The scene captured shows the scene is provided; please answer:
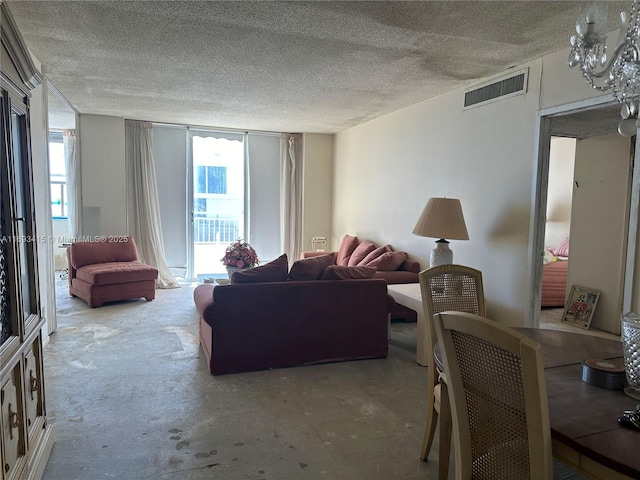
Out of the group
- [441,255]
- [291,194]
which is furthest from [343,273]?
[291,194]

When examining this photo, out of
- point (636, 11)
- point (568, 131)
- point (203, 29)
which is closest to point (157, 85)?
point (203, 29)

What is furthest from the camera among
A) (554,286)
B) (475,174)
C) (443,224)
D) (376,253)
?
(554,286)

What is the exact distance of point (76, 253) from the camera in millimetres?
5566

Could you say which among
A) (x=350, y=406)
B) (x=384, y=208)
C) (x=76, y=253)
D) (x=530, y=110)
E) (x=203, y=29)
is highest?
(x=203, y=29)

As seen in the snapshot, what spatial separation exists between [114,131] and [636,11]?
6.32 m

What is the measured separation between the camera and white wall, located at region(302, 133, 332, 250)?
7.41 metres

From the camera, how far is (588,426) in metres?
1.16

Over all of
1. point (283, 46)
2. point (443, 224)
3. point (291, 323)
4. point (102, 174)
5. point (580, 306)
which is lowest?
point (580, 306)

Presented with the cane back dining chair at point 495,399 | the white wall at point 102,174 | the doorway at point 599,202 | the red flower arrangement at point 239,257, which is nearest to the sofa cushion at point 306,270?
→ the red flower arrangement at point 239,257

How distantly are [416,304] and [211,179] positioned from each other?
15.6ft

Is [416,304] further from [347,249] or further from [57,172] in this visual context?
[57,172]

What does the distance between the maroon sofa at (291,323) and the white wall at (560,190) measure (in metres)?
4.66

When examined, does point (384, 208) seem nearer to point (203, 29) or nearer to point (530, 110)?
point (530, 110)

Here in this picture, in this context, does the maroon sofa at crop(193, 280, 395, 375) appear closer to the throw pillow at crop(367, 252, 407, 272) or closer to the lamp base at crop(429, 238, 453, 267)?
the lamp base at crop(429, 238, 453, 267)
